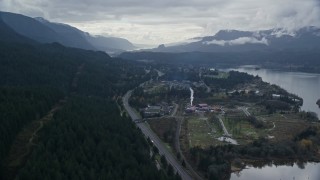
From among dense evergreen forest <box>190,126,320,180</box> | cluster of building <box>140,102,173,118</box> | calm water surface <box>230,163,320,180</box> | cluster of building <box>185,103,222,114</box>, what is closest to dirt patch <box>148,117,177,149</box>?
cluster of building <box>140,102,173,118</box>

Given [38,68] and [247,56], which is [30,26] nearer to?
[247,56]

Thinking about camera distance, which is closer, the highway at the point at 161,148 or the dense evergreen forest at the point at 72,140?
the dense evergreen forest at the point at 72,140

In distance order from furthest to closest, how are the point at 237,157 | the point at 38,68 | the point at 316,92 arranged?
the point at 316,92
the point at 38,68
the point at 237,157

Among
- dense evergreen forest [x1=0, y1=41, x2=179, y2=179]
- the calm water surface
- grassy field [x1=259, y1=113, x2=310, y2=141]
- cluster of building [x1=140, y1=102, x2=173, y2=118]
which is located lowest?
the calm water surface

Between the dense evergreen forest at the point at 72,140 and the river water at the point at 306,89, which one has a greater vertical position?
the dense evergreen forest at the point at 72,140

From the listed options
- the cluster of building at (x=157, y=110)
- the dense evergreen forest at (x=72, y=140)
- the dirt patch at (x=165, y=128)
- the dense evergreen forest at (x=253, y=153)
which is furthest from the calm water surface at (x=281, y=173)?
the cluster of building at (x=157, y=110)

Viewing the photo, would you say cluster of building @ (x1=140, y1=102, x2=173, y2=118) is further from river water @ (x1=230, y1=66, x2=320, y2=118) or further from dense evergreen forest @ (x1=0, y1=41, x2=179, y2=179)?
river water @ (x1=230, y1=66, x2=320, y2=118)

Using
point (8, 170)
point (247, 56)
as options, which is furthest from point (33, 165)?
point (247, 56)

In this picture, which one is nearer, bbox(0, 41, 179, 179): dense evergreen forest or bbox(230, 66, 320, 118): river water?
bbox(0, 41, 179, 179): dense evergreen forest

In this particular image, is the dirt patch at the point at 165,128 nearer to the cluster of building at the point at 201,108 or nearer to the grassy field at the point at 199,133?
the grassy field at the point at 199,133

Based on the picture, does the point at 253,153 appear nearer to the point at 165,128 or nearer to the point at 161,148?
the point at 161,148

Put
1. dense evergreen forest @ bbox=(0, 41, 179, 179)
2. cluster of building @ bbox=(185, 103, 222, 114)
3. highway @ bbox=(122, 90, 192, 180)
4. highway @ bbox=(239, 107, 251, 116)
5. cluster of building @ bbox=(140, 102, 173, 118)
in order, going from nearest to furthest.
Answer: dense evergreen forest @ bbox=(0, 41, 179, 179) < highway @ bbox=(122, 90, 192, 180) < cluster of building @ bbox=(140, 102, 173, 118) < highway @ bbox=(239, 107, 251, 116) < cluster of building @ bbox=(185, 103, 222, 114)
